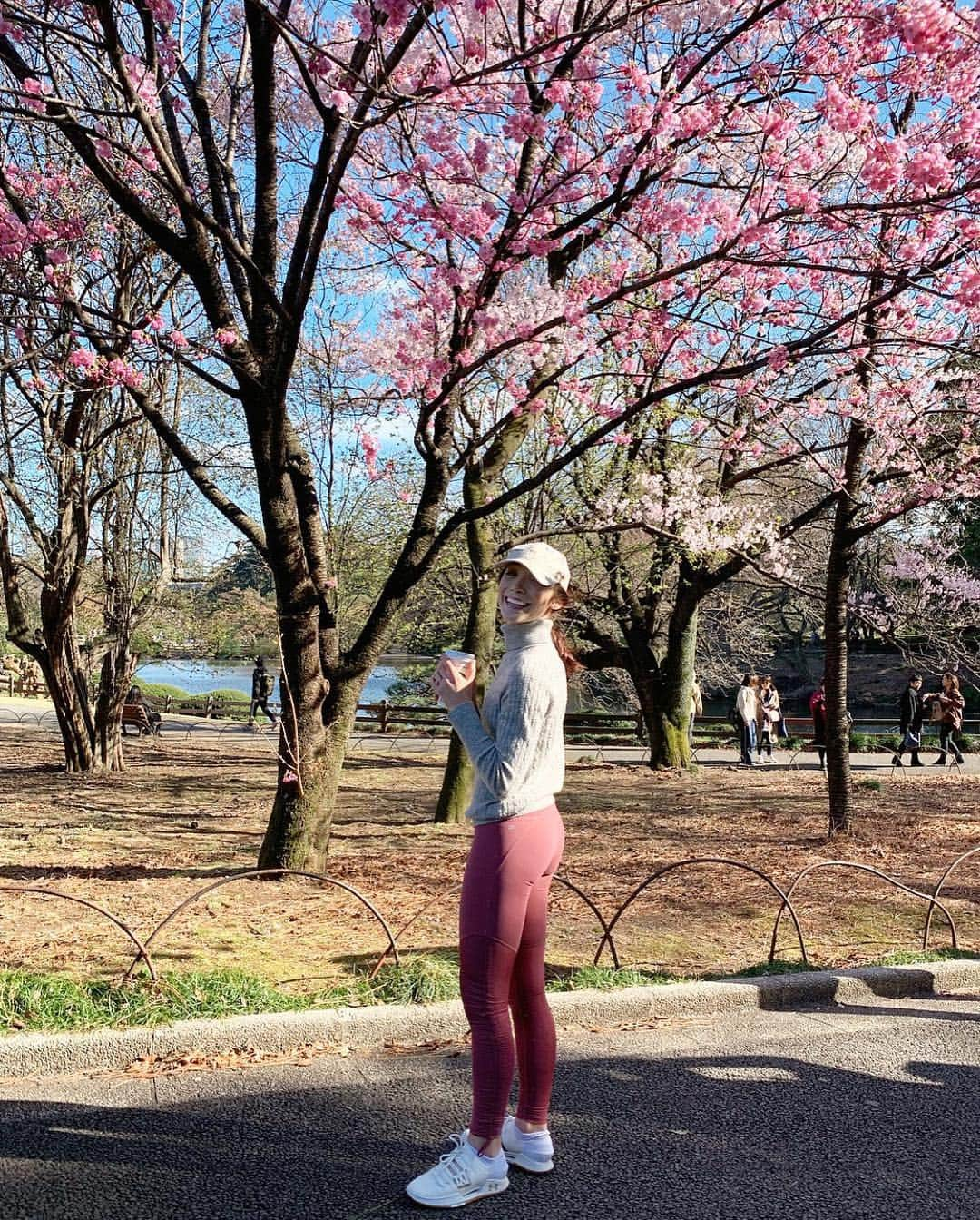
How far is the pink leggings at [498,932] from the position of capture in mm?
2908

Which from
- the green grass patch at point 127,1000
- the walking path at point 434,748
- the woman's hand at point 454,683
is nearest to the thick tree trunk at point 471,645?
the green grass patch at point 127,1000

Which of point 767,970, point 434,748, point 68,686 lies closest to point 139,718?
point 434,748

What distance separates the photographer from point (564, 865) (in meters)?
8.77

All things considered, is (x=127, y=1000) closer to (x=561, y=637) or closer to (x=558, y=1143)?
(x=558, y=1143)

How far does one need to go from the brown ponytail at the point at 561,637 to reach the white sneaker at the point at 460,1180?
4.80 feet

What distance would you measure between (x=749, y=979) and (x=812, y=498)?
15.0 m

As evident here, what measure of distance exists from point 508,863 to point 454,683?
0.56 m

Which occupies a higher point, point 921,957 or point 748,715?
point 748,715

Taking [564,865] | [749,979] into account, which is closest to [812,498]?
[564,865]

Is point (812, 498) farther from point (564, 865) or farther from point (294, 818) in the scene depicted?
point (294, 818)

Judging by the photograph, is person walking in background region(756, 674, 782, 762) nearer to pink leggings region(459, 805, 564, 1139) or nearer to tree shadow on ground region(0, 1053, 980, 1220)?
tree shadow on ground region(0, 1053, 980, 1220)

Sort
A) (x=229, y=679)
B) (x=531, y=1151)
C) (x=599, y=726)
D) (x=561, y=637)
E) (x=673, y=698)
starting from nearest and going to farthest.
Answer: (x=531, y=1151) < (x=561, y=637) < (x=673, y=698) < (x=599, y=726) < (x=229, y=679)

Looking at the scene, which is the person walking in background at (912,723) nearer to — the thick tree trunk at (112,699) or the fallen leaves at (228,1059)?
the thick tree trunk at (112,699)

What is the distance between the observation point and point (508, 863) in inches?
114
